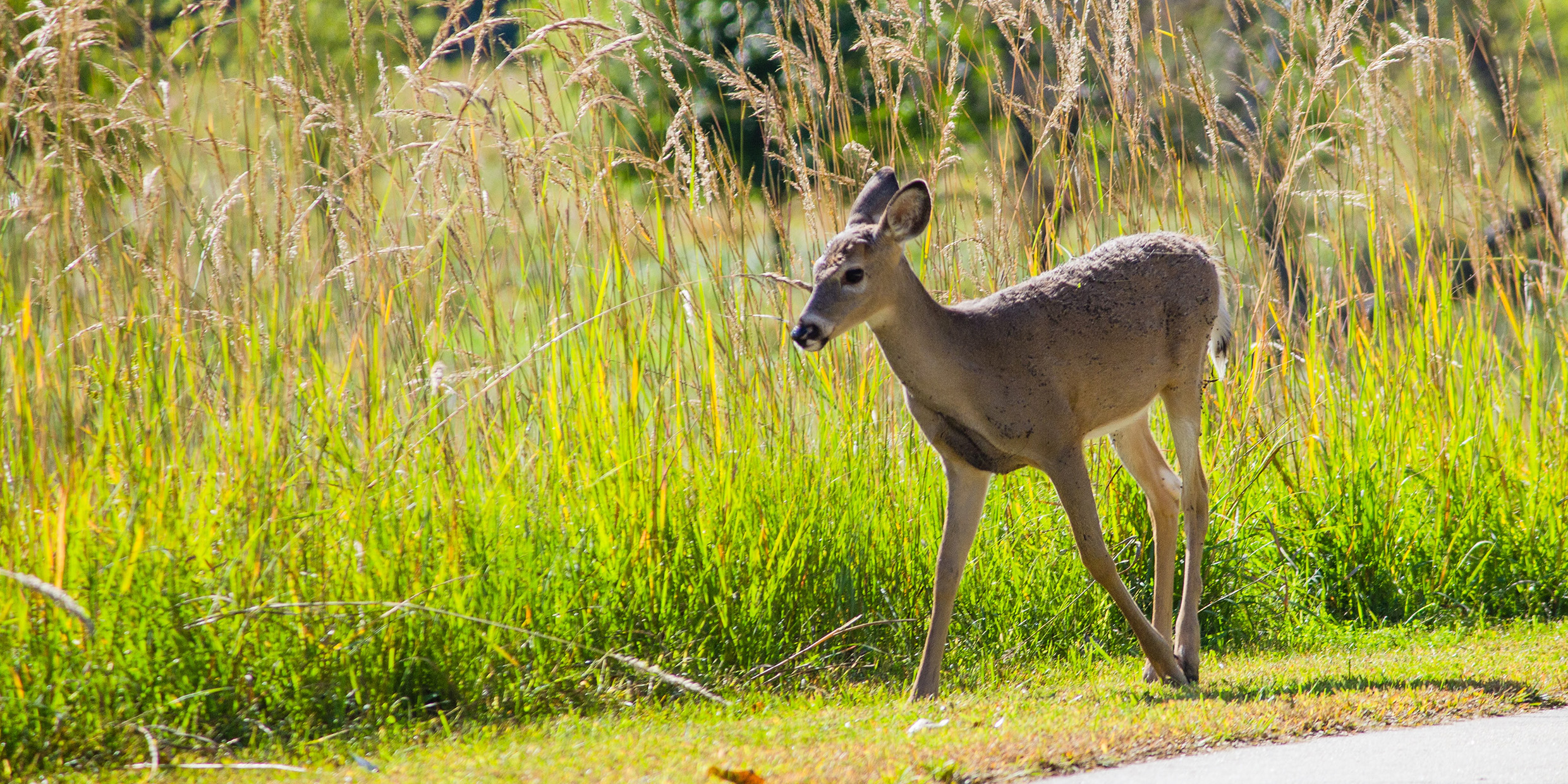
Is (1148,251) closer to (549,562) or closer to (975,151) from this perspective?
(549,562)

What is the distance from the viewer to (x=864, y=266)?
14.2 ft

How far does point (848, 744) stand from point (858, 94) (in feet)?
31.8

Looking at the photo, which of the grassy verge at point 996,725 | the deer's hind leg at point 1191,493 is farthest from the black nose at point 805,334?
the deer's hind leg at point 1191,493

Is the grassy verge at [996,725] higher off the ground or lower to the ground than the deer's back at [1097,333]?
lower

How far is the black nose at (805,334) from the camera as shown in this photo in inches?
158

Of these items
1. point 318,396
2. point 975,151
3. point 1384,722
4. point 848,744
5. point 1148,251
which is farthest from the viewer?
point 975,151

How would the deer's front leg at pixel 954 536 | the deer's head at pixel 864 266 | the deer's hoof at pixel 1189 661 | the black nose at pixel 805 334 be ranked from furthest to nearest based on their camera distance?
the deer's hoof at pixel 1189 661 → the deer's front leg at pixel 954 536 → the deer's head at pixel 864 266 → the black nose at pixel 805 334

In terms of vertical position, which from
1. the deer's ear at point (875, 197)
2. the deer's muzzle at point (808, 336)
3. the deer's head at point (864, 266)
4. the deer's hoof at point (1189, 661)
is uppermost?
the deer's ear at point (875, 197)

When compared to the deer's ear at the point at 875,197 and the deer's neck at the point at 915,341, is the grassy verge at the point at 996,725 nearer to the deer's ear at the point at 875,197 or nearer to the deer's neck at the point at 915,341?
the deer's neck at the point at 915,341

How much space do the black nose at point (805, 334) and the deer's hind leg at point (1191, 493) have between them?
1.67m

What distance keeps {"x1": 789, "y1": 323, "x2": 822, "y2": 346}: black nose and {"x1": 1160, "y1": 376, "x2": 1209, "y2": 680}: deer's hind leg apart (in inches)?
65.7

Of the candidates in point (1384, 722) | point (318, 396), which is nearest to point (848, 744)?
point (1384, 722)

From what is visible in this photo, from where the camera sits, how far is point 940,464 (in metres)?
5.50

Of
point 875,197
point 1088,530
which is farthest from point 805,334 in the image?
point 1088,530
